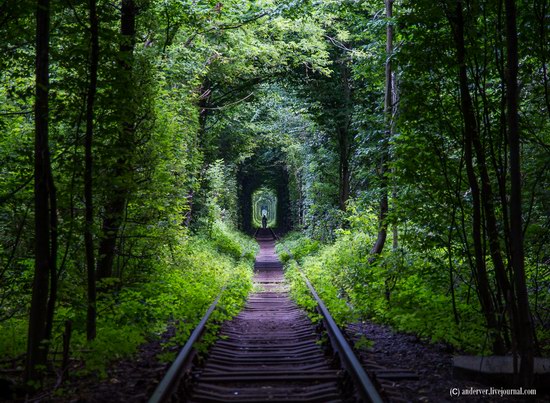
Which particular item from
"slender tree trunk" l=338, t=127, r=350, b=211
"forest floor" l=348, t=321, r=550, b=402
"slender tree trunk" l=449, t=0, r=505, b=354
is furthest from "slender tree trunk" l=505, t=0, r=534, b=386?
"slender tree trunk" l=338, t=127, r=350, b=211

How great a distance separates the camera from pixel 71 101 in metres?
5.73

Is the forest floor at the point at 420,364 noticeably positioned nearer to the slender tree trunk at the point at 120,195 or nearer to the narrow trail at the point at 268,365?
the narrow trail at the point at 268,365

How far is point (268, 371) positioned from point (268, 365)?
49 cm

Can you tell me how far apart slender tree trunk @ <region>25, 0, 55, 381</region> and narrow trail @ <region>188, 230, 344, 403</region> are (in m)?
1.64

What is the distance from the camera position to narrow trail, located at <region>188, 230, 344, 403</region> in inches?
183

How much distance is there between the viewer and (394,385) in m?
4.80

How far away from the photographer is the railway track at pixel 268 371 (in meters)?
4.52

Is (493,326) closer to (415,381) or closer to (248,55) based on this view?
(415,381)

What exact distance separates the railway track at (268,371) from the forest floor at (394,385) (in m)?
0.37

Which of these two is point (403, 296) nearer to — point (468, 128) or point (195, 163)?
point (468, 128)

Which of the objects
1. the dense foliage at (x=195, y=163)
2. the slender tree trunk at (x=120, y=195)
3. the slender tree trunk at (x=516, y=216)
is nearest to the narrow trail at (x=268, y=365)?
the dense foliage at (x=195, y=163)

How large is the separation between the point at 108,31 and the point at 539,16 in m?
4.84

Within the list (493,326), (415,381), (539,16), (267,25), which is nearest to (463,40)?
(539,16)

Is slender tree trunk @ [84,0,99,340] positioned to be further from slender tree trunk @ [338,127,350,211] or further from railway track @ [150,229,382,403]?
slender tree trunk @ [338,127,350,211]
